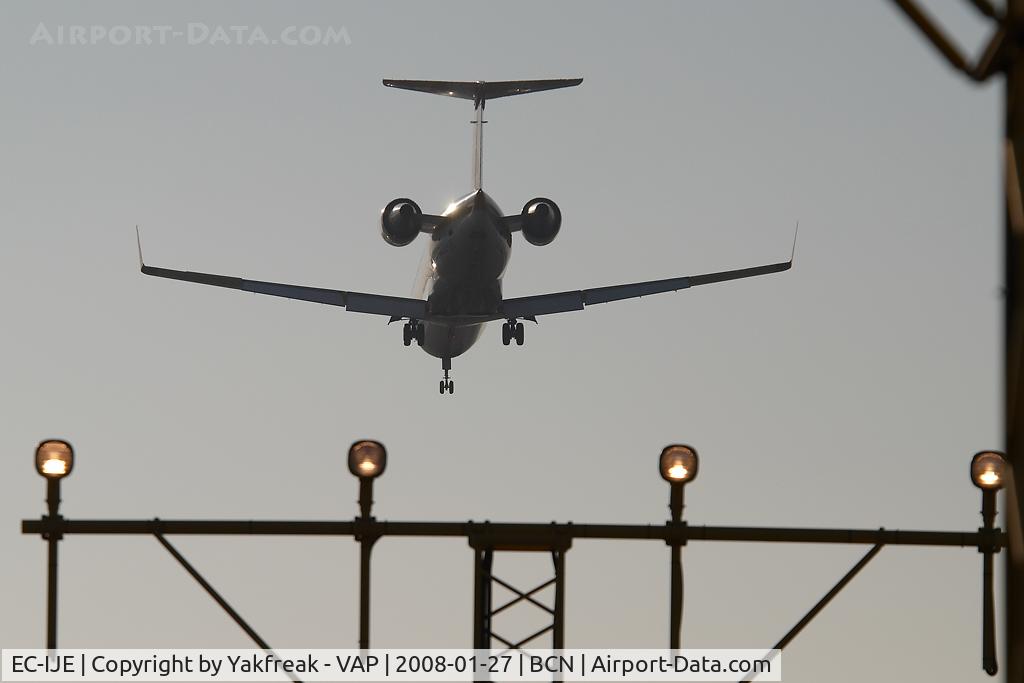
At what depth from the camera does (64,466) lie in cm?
1548

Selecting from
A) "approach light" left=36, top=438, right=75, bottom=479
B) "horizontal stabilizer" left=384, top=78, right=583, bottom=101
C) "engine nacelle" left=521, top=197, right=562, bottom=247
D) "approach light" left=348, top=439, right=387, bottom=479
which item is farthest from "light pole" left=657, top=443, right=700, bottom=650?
"horizontal stabilizer" left=384, top=78, right=583, bottom=101

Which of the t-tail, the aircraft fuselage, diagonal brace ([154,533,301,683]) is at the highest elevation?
the t-tail

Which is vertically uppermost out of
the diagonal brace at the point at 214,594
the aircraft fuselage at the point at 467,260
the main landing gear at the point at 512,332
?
the aircraft fuselage at the point at 467,260

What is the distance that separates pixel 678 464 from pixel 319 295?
47577mm

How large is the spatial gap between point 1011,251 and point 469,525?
23.7ft

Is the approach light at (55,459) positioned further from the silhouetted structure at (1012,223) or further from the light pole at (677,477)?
the silhouetted structure at (1012,223)

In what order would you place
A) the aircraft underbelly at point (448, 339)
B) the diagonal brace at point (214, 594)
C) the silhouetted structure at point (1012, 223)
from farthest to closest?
the aircraft underbelly at point (448, 339)
the diagonal brace at point (214, 594)
the silhouetted structure at point (1012, 223)

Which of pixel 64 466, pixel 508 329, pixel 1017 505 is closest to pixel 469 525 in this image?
pixel 64 466

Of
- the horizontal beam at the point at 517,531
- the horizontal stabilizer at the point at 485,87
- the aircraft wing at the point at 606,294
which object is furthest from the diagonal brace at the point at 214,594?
the horizontal stabilizer at the point at 485,87

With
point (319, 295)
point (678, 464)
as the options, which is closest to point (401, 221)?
point (319, 295)

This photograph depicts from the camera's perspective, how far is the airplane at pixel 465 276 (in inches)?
2080

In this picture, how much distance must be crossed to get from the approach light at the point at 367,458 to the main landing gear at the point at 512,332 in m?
44.0

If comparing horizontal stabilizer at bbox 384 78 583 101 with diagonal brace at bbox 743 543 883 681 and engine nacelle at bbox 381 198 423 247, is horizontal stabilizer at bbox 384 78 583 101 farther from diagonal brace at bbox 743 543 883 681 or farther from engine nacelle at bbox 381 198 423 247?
diagonal brace at bbox 743 543 883 681

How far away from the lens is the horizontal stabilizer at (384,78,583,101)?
64.1 meters
